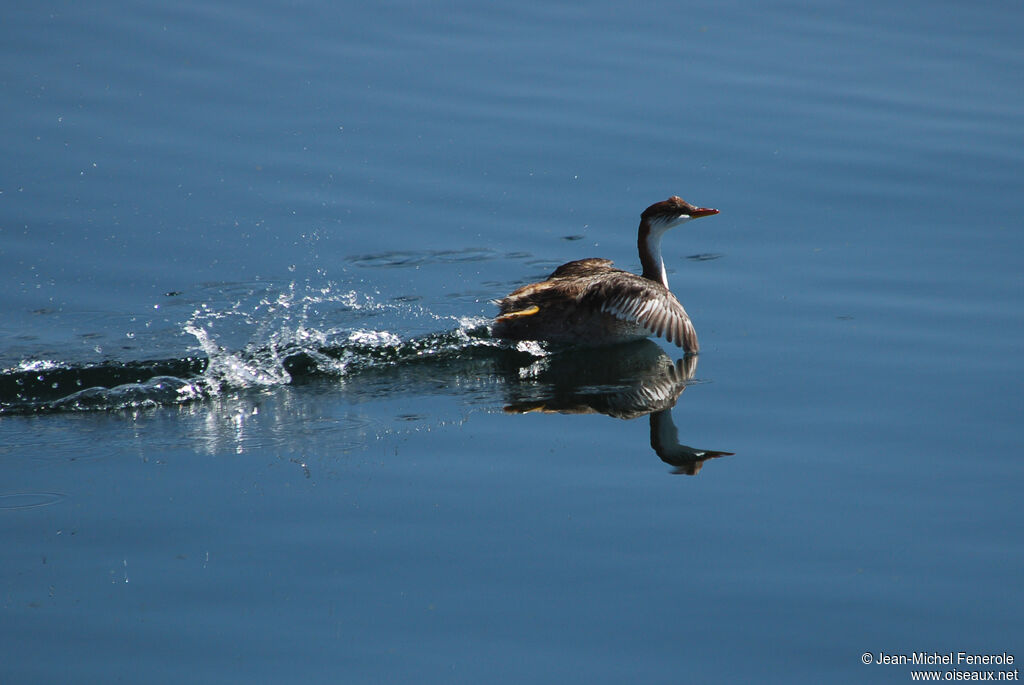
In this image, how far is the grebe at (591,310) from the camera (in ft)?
31.9

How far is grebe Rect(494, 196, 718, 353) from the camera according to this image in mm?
9711

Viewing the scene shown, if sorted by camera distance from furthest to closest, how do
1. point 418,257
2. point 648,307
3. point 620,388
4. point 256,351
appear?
point 418,257 < point 648,307 < point 256,351 < point 620,388

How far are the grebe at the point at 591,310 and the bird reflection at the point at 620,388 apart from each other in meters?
0.19

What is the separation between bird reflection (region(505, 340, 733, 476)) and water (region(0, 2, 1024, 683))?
1.9 inches

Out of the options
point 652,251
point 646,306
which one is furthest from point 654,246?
point 646,306

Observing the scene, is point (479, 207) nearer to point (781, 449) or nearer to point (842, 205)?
point (842, 205)

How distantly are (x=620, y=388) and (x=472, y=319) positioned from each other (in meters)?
1.49

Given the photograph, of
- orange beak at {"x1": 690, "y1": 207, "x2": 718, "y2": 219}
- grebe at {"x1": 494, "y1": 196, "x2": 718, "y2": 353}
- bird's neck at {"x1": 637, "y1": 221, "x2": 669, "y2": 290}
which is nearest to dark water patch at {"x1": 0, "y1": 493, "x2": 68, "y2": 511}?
grebe at {"x1": 494, "y1": 196, "x2": 718, "y2": 353}

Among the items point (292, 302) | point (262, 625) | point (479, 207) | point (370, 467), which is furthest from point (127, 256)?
point (262, 625)

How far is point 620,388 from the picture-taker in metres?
9.31

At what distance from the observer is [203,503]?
7023 mm

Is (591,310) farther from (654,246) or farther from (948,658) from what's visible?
(948,658)

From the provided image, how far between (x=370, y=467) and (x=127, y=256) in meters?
4.28

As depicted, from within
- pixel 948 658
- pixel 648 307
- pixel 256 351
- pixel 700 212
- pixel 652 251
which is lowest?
pixel 948 658
